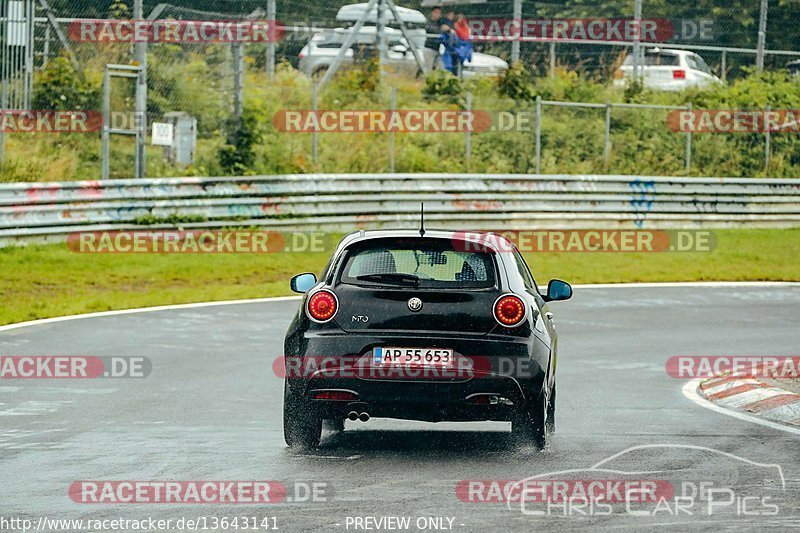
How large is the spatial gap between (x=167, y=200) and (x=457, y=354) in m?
16.4

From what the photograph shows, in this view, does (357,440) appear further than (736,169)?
No

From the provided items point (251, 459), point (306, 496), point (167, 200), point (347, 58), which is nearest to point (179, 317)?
point (167, 200)

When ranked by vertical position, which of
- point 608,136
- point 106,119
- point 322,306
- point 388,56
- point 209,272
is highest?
point 388,56

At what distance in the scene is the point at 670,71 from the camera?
39719 millimetres

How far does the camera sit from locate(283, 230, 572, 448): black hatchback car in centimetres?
888

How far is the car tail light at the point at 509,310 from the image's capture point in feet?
29.7

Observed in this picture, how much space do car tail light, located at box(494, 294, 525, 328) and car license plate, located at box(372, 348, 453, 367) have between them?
38cm

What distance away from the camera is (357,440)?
9.66m

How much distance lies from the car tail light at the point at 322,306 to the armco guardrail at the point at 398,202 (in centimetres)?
1413

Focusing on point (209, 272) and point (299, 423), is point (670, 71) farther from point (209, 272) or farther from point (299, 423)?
point (299, 423)

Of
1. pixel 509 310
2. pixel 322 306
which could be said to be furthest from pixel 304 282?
pixel 509 310

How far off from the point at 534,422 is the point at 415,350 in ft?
2.78

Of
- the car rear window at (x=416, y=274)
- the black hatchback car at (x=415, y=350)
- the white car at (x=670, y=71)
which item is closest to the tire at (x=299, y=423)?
the black hatchback car at (x=415, y=350)

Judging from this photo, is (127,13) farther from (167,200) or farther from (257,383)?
(257,383)
